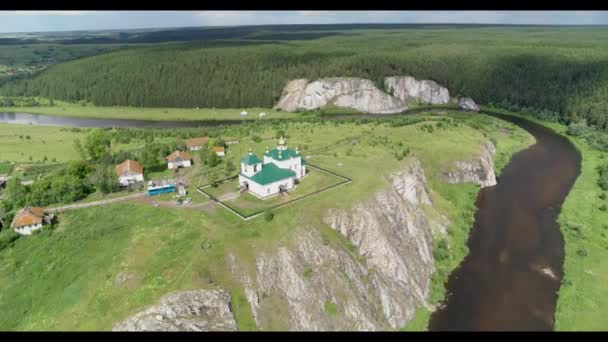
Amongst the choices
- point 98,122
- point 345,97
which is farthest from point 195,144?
point 345,97

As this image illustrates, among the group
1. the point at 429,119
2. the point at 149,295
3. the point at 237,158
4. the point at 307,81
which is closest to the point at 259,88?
the point at 307,81

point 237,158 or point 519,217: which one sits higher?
point 237,158

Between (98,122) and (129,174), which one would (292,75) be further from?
(129,174)

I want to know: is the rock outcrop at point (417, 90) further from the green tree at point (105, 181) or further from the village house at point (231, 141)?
the green tree at point (105, 181)

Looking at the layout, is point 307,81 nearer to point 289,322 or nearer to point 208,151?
point 208,151

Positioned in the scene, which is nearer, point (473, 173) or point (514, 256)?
point (514, 256)

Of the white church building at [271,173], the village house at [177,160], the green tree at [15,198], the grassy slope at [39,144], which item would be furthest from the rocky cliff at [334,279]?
the grassy slope at [39,144]
